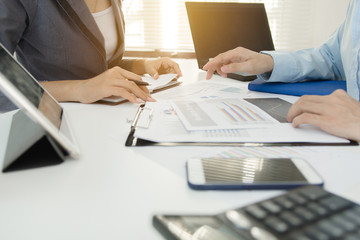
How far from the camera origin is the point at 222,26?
1.26 metres

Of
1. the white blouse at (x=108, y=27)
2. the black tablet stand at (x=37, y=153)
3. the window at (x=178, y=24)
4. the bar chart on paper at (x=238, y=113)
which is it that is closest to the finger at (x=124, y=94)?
the bar chart on paper at (x=238, y=113)

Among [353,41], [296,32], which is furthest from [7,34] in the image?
[296,32]

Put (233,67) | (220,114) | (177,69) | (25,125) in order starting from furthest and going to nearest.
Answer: (177,69) < (233,67) < (220,114) < (25,125)

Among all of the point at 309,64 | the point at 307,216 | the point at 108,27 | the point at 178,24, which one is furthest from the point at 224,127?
the point at 178,24

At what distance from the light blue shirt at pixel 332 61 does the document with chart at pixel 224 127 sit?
0.80ft

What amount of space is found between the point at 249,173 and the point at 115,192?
17cm

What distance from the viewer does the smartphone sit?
343 mm

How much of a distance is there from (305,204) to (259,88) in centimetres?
63

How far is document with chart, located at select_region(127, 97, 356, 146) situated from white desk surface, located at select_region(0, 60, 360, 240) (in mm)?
27

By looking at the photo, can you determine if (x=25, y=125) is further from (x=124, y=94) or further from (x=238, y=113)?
(x=238, y=113)

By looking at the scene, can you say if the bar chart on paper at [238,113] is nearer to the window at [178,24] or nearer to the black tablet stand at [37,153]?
the black tablet stand at [37,153]

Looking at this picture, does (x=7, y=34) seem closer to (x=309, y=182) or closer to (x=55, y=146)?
(x=55, y=146)

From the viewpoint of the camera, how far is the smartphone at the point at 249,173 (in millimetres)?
343

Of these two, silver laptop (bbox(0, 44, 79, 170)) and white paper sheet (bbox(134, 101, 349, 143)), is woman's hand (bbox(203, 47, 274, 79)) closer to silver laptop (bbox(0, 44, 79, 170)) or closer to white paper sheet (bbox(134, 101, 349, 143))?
white paper sheet (bbox(134, 101, 349, 143))
